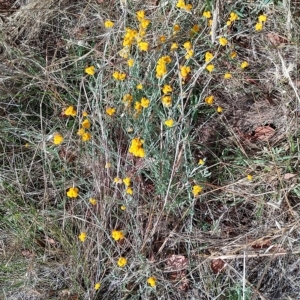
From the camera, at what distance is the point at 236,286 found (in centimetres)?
192

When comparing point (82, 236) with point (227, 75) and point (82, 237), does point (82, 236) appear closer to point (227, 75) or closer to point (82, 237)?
point (82, 237)

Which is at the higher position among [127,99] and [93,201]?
[127,99]

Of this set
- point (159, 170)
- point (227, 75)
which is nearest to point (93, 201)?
point (159, 170)

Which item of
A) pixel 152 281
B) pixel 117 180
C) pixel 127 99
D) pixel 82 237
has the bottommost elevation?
pixel 152 281

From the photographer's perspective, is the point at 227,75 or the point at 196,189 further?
the point at 227,75

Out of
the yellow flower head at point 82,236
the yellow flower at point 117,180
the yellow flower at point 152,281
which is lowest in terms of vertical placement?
the yellow flower at point 152,281

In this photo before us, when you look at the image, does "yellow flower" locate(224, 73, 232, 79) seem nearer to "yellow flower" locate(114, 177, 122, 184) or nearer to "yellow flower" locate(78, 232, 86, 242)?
"yellow flower" locate(114, 177, 122, 184)

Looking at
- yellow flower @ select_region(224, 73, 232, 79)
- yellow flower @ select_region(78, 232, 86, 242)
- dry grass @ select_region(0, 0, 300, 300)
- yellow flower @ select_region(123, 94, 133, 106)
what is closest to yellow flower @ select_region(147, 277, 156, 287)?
dry grass @ select_region(0, 0, 300, 300)

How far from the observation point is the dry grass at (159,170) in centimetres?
194

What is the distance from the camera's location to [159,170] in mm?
1921

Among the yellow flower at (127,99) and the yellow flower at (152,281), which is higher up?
the yellow flower at (127,99)

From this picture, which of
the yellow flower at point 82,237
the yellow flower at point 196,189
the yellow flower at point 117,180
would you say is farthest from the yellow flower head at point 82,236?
the yellow flower at point 196,189

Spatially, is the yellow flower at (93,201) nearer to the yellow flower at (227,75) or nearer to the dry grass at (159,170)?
the dry grass at (159,170)

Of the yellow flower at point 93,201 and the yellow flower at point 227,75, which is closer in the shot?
the yellow flower at point 93,201
